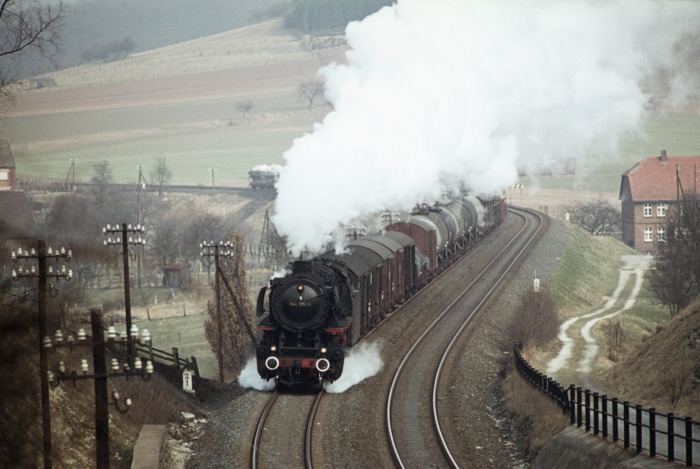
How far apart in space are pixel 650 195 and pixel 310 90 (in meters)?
101

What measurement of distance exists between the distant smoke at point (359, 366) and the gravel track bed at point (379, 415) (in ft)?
1.02

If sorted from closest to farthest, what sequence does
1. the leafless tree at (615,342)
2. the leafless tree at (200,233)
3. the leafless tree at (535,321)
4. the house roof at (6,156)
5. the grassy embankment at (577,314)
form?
the grassy embankment at (577,314)
the leafless tree at (615,342)
the leafless tree at (535,321)
the house roof at (6,156)
the leafless tree at (200,233)

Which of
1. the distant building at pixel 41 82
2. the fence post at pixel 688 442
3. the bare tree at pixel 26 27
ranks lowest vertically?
the fence post at pixel 688 442

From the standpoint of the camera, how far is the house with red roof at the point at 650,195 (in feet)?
307

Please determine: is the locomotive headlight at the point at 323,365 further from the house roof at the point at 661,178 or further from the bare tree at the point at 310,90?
the bare tree at the point at 310,90

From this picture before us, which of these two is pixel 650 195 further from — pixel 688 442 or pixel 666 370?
pixel 688 442

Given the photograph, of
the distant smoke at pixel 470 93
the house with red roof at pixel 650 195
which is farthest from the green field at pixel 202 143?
the distant smoke at pixel 470 93

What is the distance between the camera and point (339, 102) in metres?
44.4

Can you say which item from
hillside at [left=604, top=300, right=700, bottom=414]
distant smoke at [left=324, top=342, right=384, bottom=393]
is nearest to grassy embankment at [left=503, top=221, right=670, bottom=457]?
hillside at [left=604, top=300, right=700, bottom=414]

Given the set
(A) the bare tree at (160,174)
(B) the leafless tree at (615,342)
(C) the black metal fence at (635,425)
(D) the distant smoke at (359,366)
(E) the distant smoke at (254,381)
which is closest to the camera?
(C) the black metal fence at (635,425)

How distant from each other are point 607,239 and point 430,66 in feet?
146

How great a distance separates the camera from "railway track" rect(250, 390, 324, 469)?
24.3 metres

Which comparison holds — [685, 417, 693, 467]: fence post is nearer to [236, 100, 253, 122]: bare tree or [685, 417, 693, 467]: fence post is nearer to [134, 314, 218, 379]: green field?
[134, 314, 218, 379]: green field

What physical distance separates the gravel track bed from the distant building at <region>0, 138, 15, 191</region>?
22062 mm
